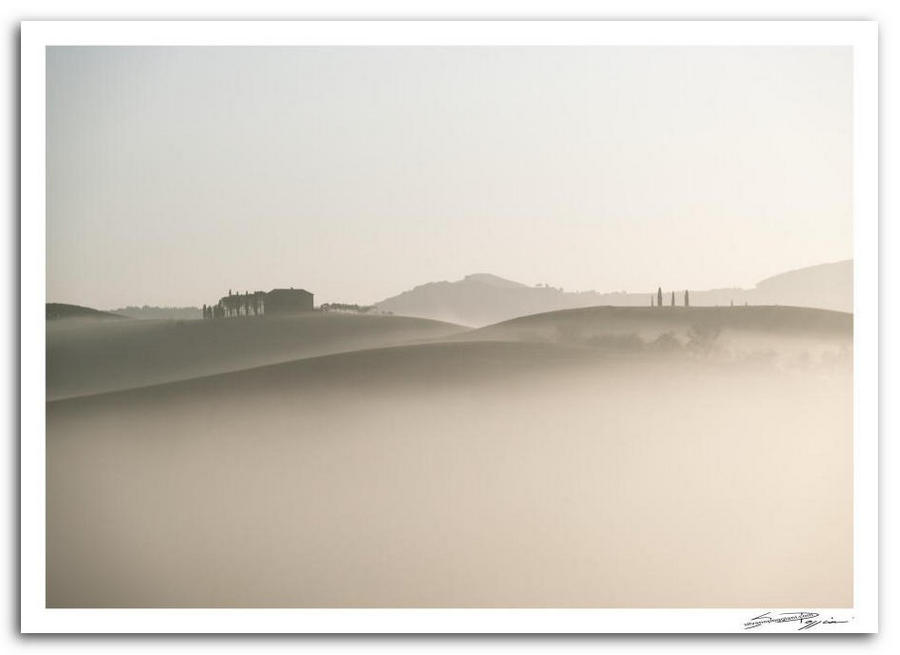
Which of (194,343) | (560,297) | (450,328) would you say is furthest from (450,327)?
(194,343)

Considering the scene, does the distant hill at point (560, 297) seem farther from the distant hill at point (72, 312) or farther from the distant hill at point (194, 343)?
the distant hill at point (72, 312)

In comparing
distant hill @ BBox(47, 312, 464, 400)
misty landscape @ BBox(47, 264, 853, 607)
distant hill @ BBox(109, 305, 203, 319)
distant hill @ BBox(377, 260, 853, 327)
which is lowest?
misty landscape @ BBox(47, 264, 853, 607)

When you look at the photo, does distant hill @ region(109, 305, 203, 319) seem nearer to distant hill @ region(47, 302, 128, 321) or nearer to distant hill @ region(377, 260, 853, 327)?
distant hill @ region(47, 302, 128, 321)
